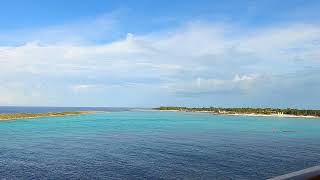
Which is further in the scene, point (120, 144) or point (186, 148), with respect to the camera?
point (120, 144)

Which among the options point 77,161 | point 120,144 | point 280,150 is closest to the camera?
point 77,161

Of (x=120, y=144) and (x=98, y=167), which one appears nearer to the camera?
(x=98, y=167)

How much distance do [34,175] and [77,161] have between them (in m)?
8.75

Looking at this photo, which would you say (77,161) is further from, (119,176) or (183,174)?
(183,174)

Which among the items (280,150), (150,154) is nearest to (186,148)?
(150,154)

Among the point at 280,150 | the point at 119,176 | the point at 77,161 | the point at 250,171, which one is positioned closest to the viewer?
the point at 119,176

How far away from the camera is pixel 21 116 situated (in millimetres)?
150750

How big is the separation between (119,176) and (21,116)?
125023 mm

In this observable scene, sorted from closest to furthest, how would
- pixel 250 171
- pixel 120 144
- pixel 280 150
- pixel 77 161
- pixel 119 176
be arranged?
pixel 119 176 → pixel 250 171 → pixel 77 161 → pixel 280 150 → pixel 120 144

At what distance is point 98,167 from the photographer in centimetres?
4100

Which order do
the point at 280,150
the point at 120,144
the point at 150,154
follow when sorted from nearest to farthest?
the point at 150,154, the point at 280,150, the point at 120,144

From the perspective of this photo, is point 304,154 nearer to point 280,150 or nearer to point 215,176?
point 280,150

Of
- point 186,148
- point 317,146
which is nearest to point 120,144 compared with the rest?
point 186,148

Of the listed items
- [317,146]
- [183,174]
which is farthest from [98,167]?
[317,146]
